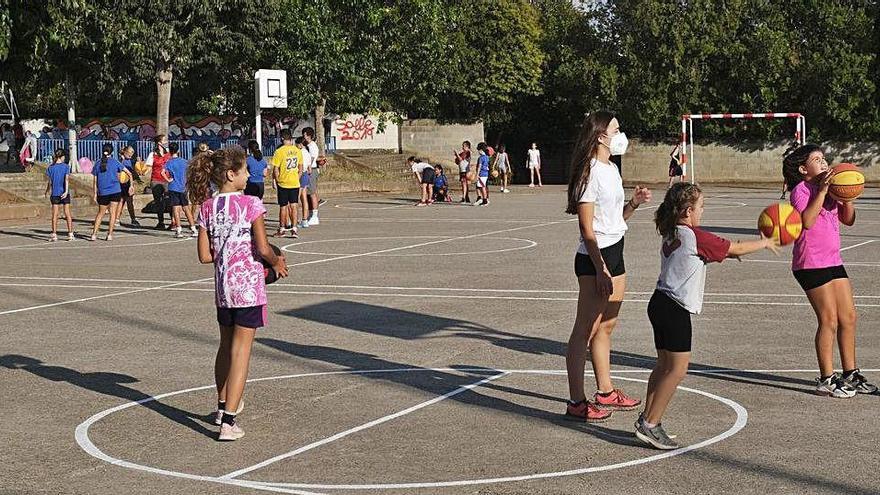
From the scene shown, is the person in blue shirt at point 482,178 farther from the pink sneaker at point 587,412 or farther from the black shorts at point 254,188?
the pink sneaker at point 587,412

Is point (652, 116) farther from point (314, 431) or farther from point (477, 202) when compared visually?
point (314, 431)

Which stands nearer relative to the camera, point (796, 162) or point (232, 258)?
point (232, 258)

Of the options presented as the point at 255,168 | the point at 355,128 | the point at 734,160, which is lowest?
the point at 255,168

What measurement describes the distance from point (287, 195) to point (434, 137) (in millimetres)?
29131

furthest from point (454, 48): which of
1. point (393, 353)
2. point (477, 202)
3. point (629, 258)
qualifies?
point (393, 353)

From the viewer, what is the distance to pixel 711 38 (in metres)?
49.6

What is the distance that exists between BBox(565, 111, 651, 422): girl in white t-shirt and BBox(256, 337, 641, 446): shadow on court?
22 cm

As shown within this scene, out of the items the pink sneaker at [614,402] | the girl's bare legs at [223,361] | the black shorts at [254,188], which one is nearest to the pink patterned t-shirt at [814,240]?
the pink sneaker at [614,402]

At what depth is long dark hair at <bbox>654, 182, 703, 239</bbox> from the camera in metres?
7.33

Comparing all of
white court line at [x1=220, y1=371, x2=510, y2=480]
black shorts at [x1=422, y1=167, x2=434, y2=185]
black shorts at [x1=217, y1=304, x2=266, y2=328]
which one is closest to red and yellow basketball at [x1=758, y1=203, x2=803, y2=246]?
white court line at [x1=220, y1=371, x2=510, y2=480]

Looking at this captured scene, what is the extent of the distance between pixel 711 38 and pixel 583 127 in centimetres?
4311

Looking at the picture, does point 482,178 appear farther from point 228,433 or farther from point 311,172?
point 228,433

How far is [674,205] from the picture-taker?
738 cm

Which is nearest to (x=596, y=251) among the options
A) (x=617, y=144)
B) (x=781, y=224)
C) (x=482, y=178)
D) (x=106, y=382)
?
(x=617, y=144)
